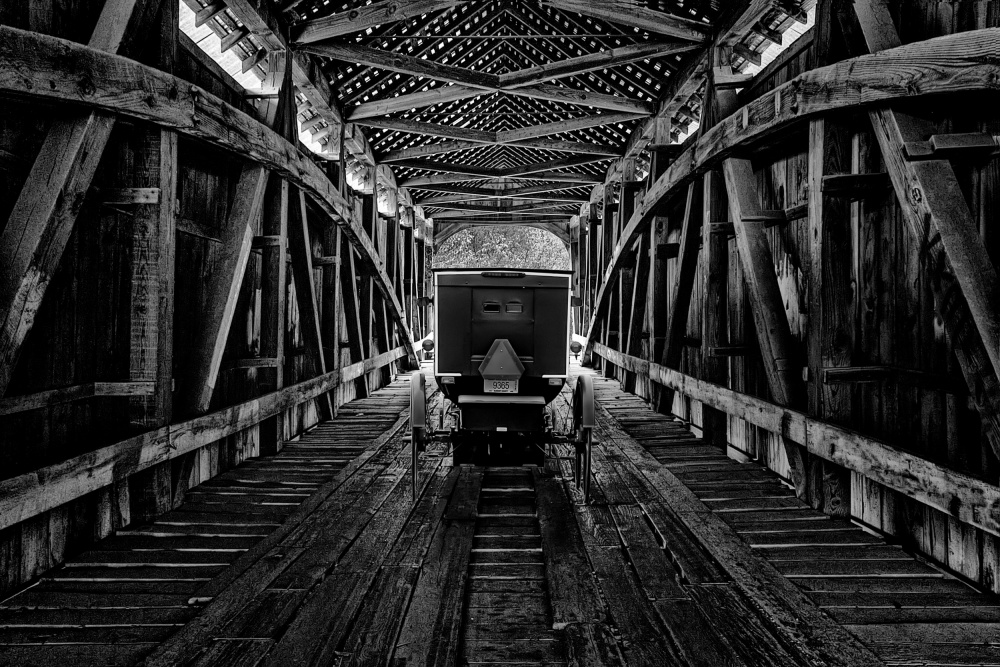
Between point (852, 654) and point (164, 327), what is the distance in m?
3.91

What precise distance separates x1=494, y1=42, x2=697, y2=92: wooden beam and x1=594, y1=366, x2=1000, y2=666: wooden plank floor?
5096 mm

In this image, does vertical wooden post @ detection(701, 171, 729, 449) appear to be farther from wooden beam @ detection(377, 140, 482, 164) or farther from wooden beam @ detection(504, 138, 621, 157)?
wooden beam @ detection(377, 140, 482, 164)

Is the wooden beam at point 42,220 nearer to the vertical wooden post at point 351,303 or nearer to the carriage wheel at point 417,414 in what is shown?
the carriage wheel at point 417,414

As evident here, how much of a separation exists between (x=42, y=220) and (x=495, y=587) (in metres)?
2.77

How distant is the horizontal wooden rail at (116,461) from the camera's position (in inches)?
105

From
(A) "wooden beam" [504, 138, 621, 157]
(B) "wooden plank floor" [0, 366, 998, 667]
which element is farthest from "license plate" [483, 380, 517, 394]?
(A) "wooden beam" [504, 138, 621, 157]

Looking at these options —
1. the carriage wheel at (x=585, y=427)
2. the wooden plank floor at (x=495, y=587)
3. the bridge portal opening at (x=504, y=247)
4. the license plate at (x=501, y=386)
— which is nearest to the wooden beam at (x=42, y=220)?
the wooden plank floor at (x=495, y=587)

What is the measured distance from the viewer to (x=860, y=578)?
2924mm

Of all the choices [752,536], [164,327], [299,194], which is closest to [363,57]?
[299,194]

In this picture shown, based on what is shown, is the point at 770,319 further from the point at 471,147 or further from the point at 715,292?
the point at 471,147

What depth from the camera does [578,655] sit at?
225cm

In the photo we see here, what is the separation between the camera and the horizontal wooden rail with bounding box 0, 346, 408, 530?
8.73 ft

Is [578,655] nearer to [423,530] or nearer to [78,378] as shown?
[423,530]

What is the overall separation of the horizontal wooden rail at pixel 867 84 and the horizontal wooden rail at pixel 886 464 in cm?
179
